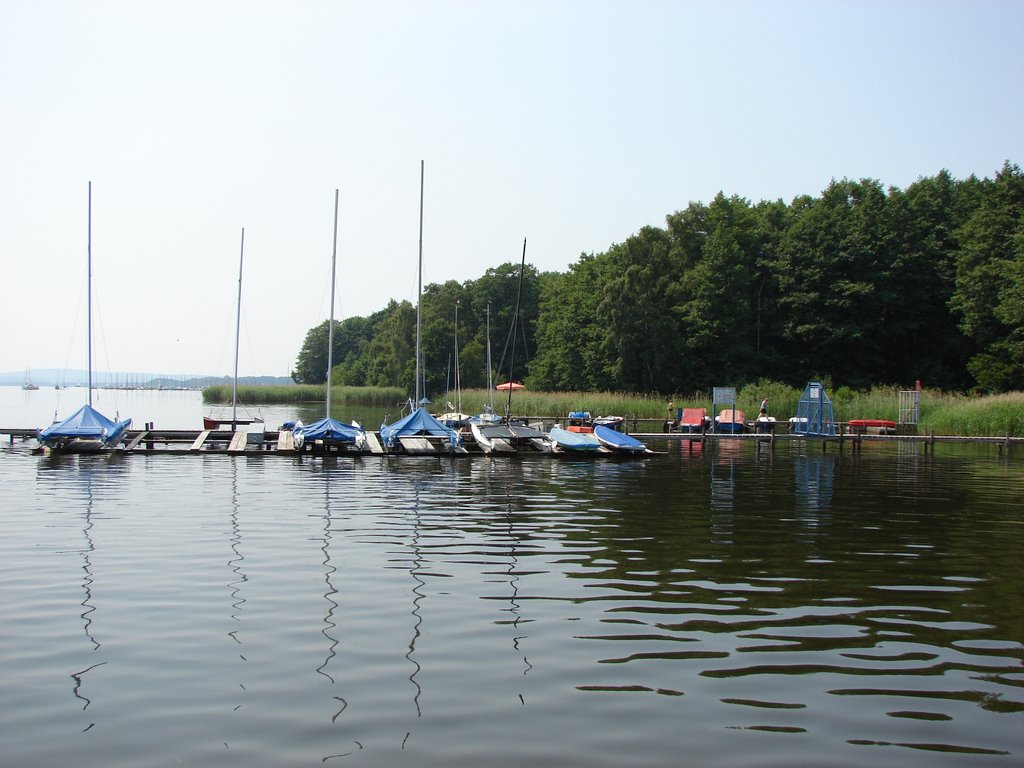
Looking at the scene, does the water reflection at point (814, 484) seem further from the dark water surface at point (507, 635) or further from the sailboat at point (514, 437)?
the sailboat at point (514, 437)

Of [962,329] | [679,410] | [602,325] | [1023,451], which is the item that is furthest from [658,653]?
[602,325]

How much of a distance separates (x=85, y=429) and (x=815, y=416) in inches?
1273

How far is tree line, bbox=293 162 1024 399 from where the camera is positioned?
6475 cm

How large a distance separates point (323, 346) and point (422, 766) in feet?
558

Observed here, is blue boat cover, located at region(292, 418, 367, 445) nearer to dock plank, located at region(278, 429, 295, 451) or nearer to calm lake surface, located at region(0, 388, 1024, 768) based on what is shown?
dock plank, located at region(278, 429, 295, 451)

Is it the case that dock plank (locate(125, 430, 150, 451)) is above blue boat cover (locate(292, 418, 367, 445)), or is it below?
below

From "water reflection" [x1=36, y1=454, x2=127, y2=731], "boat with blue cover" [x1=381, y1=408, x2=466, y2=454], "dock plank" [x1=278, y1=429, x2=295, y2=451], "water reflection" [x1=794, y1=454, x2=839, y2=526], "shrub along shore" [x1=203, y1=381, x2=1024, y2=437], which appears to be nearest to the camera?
"water reflection" [x1=36, y1=454, x2=127, y2=731]

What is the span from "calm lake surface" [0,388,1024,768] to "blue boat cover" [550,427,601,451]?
47.5 ft

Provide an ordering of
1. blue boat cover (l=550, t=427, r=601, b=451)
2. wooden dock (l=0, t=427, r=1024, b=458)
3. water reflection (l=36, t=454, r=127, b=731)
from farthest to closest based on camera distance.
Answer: blue boat cover (l=550, t=427, r=601, b=451) → wooden dock (l=0, t=427, r=1024, b=458) → water reflection (l=36, t=454, r=127, b=731)

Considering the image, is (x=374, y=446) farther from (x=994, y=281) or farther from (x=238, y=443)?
(x=994, y=281)

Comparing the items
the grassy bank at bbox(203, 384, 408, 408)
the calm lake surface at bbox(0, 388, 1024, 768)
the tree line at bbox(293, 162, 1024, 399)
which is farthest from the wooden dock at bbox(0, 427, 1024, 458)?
the grassy bank at bbox(203, 384, 408, 408)

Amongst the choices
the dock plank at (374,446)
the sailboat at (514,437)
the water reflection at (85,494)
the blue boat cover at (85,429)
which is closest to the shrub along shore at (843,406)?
the sailboat at (514,437)

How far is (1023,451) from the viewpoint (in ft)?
129

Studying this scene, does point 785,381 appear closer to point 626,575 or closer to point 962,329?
point 962,329
